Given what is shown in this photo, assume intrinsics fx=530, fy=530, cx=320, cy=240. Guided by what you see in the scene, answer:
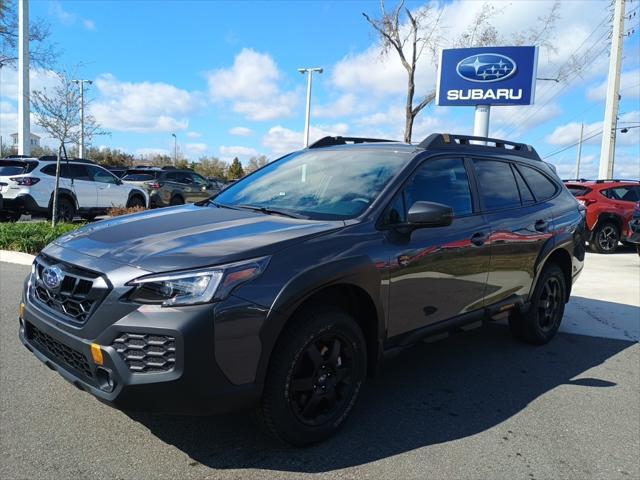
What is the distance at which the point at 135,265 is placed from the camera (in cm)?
260

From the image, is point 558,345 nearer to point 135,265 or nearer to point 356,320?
point 356,320

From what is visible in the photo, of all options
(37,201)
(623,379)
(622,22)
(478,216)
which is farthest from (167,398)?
(622,22)

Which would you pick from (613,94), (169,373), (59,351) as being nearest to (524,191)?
(169,373)

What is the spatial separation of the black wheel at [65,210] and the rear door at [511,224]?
1201 cm

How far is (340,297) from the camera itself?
321 centimetres

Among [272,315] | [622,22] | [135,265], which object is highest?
[622,22]

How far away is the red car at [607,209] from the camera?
12648mm

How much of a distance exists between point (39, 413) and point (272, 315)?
6.01 feet

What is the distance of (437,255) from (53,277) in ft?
7.81

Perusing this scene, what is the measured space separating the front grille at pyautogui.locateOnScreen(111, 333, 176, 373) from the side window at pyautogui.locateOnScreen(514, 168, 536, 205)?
3539 mm

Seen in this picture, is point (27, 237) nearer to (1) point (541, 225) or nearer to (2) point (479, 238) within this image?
(2) point (479, 238)

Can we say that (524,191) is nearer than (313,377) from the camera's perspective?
No

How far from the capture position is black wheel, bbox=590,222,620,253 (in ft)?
41.8

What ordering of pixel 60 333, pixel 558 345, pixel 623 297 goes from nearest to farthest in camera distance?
pixel 60 333, pixel 558 345, pixel 623 297
